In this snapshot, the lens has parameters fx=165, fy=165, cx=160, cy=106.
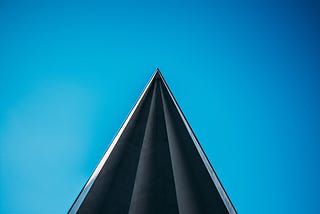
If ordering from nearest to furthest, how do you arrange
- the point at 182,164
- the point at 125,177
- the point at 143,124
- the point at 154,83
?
the point at 125,177
the point at 182,164
the point at 143,124
the point at 154,83

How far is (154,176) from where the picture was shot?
1.80 m

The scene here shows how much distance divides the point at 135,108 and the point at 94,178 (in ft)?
3.95

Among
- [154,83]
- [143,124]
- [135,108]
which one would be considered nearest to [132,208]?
[143,124]

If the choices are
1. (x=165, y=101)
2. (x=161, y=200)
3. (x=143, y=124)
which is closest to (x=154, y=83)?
(x=165, y=101)

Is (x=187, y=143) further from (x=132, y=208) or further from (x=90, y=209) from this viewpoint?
(x=90, y=209)

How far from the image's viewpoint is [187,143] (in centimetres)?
223

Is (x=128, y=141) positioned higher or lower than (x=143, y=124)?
lower

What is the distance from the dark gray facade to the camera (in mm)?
1637

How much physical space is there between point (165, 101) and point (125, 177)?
1.40m

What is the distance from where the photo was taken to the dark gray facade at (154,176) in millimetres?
1637

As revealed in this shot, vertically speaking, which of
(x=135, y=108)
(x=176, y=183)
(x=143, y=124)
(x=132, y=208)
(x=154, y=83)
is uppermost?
(x=154, y=83)

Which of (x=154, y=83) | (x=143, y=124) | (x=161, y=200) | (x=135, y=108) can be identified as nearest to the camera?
(x=161, y=200)

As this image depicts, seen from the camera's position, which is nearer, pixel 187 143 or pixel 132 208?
pixel 132 208

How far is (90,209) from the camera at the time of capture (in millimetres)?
1645
